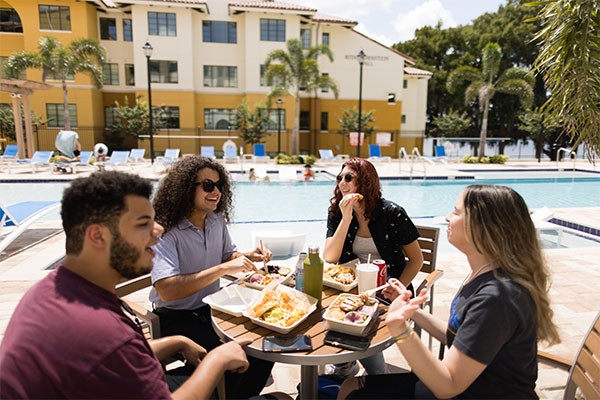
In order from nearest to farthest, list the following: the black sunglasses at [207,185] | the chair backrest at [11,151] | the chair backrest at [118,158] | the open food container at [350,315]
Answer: the open food container at [350,315]
the black sunglasses at [207,185]
the chair backrest at [118,158]
the chair backrest at [11,151]

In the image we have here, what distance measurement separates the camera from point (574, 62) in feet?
11.9

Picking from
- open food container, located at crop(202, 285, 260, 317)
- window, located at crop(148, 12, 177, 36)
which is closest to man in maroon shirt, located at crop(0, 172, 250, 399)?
open food container, located at crop(202, 285, 260, 317)

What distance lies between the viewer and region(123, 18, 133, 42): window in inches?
1020

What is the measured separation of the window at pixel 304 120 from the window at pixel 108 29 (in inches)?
543

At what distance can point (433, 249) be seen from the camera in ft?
11.0

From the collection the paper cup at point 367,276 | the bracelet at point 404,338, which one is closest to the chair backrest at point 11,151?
the paper cup at point 367,276

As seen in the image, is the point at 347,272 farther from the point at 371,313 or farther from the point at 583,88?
the point at 583,88

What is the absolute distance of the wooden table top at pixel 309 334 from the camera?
1.68 metres

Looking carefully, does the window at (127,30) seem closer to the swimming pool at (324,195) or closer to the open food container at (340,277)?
the swimming pool at (324,195)

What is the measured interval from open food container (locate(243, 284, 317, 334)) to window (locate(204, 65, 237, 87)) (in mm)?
25883

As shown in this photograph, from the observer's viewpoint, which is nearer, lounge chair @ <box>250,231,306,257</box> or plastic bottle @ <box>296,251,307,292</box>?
plastic bottle @ <box>296,251,307,292</box>

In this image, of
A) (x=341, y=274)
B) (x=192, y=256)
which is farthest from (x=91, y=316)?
(x=341, y=274)

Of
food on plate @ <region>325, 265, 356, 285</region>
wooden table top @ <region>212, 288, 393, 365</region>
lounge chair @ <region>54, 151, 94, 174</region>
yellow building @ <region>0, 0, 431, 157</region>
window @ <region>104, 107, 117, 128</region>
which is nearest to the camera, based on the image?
wooden table top @ <region>212, 288, 393, 365</region>

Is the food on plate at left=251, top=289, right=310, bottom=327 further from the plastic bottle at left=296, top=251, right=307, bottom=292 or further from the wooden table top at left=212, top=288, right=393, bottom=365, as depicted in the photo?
the plastic bottle at left=296, top=251, right=307, bottom=292
